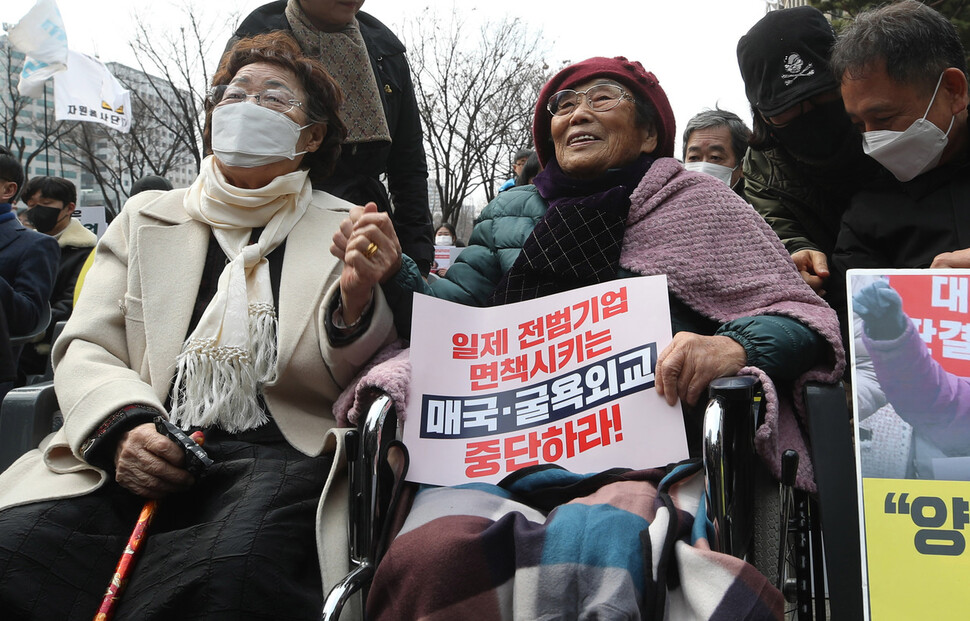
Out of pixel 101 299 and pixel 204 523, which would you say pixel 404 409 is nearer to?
pixel 204 523

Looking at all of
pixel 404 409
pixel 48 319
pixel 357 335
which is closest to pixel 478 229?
pixel 357 335

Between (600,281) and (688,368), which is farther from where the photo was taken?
(600,281)

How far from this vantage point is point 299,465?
219cm

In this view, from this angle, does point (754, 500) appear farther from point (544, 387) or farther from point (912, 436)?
point (544, 387)

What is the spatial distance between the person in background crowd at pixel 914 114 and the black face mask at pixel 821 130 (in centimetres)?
19

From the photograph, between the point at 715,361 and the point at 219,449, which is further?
the point at 219,449

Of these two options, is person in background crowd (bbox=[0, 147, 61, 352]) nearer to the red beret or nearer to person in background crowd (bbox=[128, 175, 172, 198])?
person in background crowd (bbox=[128, 175, 172, 198])

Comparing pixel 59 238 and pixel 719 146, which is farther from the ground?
pixel 719 146

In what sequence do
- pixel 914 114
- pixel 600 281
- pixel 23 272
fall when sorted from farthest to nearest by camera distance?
pixel 23 272, pixel 914 114, pixel 600 281

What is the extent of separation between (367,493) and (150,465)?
0.63 m

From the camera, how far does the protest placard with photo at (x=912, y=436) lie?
5.08 ft

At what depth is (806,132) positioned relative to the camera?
288 centimetres

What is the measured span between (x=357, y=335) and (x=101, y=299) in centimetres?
86

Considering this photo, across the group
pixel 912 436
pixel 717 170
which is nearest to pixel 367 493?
pixel 912 436
